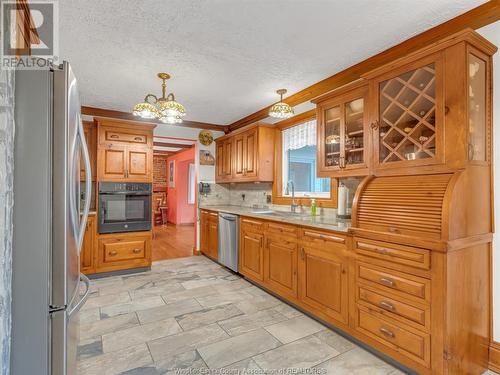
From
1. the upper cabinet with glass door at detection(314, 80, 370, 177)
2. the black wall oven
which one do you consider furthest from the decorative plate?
the upper cabinet with glass door at detection(314, 80, 370, 177)

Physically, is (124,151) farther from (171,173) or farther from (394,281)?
(171,173)

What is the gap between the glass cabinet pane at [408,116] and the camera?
195 cm

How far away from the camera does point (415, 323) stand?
1786 millimetres

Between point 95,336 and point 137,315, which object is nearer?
point 95,336

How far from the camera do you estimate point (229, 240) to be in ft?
13.3

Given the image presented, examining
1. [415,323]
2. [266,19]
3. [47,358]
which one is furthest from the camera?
[266,19]

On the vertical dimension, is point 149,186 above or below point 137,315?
above

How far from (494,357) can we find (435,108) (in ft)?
5.93

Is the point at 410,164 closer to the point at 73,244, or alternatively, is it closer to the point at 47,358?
the point at 73,244

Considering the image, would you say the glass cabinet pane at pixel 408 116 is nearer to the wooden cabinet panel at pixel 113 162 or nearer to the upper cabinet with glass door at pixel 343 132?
the upper cabinet with glass door at pixel 343 132

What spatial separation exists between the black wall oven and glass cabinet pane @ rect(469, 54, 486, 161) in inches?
155

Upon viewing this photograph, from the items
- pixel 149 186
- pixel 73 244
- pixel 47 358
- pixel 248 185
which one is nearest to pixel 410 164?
pixel 73 244

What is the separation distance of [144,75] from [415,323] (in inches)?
134

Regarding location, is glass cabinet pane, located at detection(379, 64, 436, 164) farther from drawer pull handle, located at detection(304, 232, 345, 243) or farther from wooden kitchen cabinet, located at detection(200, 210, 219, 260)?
wooden kitchen cabinet, located at detection(200, 210, 219, 260)
